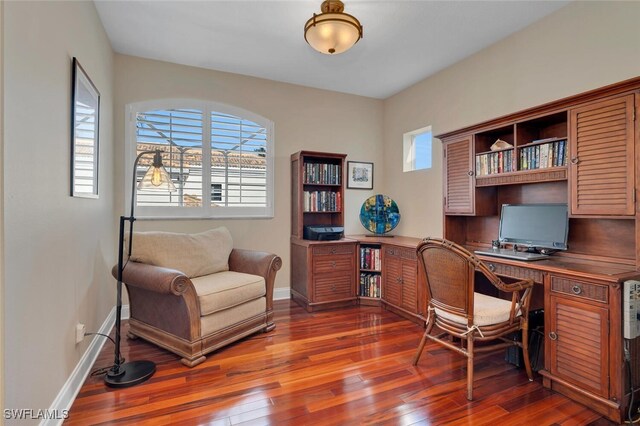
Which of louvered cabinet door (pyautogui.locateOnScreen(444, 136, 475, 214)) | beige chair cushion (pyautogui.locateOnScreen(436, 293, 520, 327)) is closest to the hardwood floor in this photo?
beige chair cushion (pyautogui.locateOnScreen(436, 293, 520, 327))

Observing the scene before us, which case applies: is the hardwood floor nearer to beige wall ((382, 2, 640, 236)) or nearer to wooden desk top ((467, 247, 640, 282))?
wooden desk top ((467, 247, 640, 282))

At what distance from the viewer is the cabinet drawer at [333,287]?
3527 mm

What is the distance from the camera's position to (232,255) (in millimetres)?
3283

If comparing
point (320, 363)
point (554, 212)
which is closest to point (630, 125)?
point (554, 212)

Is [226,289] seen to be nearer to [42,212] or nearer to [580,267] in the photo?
[42,212]

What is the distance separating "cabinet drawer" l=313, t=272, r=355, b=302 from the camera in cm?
353

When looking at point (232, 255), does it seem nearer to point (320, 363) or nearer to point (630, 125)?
point (320, 363)

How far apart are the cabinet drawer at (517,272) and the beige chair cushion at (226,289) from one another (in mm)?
1941

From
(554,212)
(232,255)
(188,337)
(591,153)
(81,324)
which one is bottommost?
(188,337)

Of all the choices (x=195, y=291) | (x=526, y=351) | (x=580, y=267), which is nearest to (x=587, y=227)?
(x=580, y=267)

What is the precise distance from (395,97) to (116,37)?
3284mm

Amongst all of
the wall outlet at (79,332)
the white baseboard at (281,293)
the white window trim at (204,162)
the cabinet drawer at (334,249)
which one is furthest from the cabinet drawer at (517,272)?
the wall outlet at (79,332)

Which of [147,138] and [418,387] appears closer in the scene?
[418,387]

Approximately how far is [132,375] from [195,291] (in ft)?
2.13
